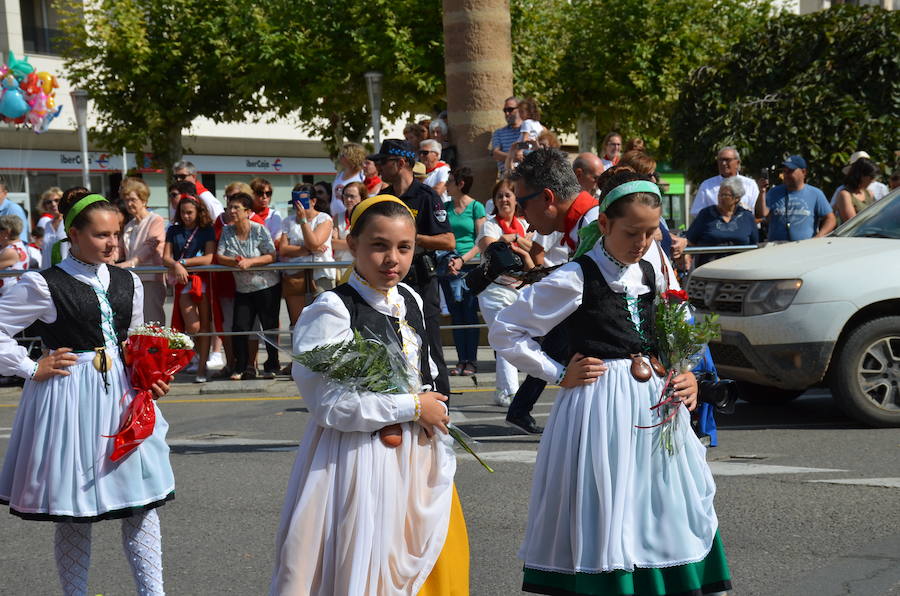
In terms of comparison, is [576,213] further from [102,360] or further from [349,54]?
[349,54]

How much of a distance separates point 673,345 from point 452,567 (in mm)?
1041

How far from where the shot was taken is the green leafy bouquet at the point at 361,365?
379 cm

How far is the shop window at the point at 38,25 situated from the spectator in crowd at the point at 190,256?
28319 mm

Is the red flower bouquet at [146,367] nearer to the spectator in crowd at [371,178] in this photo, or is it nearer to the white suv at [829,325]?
the white suv at [829,325]

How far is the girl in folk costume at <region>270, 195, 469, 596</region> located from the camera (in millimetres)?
3789

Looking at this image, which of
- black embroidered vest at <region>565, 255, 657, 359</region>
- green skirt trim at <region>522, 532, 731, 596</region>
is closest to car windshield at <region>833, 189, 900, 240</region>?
black embroidered vest at <region>565, 255, 657, 359</region>

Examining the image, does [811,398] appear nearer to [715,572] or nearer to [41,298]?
[715,572]

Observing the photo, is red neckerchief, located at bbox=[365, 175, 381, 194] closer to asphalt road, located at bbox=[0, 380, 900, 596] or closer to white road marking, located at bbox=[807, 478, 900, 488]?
asphalt road, located at bbox=[0, 380, 900, 596]

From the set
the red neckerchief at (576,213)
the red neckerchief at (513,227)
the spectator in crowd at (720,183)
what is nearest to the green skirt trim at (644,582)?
the red neckerchief at (576,213)

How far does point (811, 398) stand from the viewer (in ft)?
33.2

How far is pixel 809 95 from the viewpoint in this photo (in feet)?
64.2

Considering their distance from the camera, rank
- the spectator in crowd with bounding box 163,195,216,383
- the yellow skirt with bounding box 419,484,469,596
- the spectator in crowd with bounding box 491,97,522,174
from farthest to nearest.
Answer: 1. the spectator in crowd with bounding box 491,97,522,174
2. the spectator in crowd with bounding box 163,195,216,383
3. the yellow skirt with bounding box 419,484,469,596

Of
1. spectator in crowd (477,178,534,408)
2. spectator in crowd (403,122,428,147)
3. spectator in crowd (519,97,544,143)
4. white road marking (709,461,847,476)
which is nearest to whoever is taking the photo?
white road marking (709,461,847,476)

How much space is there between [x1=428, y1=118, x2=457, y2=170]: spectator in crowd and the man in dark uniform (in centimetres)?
726
